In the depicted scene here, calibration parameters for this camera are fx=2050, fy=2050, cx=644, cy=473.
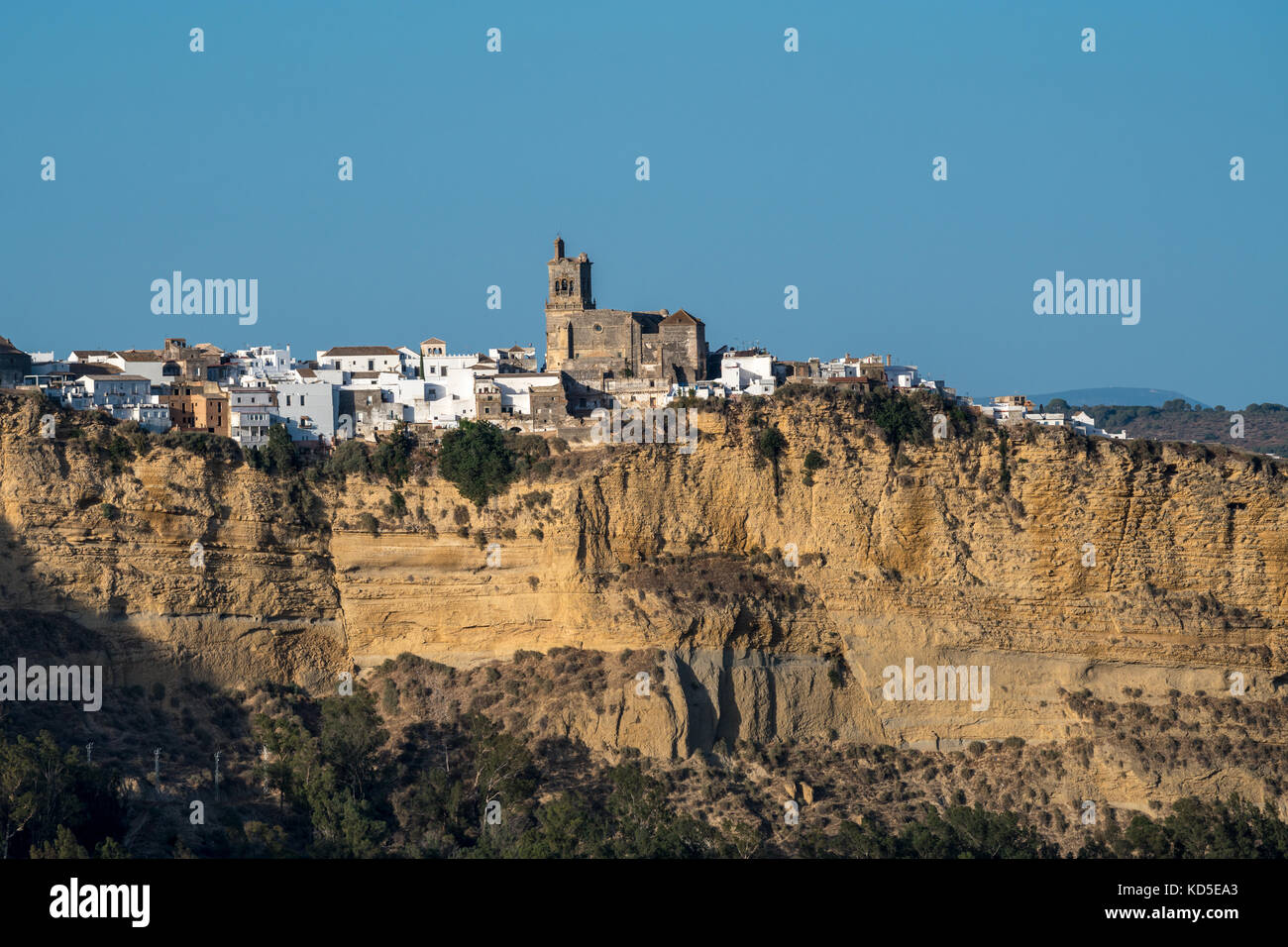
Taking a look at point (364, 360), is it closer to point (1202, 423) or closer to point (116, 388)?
point (116, 388)

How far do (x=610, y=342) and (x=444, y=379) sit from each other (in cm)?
440

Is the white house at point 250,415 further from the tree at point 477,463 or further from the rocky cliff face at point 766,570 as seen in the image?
the tree at point 477,463

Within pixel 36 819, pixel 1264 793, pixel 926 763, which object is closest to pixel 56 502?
pixel 36 819

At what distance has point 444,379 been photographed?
49406mm

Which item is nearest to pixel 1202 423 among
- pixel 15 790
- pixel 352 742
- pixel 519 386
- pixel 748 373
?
pixel 748 373

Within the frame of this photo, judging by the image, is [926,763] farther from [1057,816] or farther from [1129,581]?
[1129,581]

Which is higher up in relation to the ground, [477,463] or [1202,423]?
[1202,423]

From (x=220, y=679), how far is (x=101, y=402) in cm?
794

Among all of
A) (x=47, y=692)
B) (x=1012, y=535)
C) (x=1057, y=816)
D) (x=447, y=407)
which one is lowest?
(x=1057, y=816)

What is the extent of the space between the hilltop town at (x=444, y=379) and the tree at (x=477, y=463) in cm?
159

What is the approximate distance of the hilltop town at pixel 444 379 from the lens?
151ft

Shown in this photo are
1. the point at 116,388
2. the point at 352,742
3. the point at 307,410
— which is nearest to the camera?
the point at 352,742

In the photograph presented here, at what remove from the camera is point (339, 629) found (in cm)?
4378

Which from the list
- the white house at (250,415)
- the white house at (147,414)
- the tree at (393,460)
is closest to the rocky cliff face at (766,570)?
the tree at (393,460)
